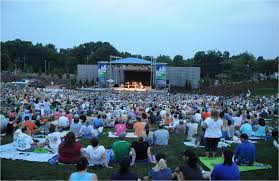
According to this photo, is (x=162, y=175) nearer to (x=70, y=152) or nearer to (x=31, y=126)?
(x=70, y=152)

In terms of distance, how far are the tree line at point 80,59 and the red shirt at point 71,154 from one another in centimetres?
5443

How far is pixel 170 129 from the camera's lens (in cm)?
1257

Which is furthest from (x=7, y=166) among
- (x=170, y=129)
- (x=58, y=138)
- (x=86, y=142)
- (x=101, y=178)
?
(x=170, y=129)

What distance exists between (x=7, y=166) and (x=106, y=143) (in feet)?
10.6

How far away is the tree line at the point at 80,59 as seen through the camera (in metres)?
Answer: 64.9

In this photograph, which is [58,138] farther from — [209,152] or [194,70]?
[194,70]

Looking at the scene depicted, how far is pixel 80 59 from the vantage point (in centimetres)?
8300

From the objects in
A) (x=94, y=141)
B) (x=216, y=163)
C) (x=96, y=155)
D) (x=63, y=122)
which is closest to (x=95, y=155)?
(x=96, y=155)

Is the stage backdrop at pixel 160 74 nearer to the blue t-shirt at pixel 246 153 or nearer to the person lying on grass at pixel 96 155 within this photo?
the blue t-shirt at pixel 246 153

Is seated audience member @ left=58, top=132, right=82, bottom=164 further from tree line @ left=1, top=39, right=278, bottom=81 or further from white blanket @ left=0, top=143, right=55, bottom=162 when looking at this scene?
tree line @ left=1, top=39, right=278, bottom=81

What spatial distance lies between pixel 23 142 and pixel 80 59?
248ft

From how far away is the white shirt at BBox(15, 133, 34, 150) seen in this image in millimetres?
8820

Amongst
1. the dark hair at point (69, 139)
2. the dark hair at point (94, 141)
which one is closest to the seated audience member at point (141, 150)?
the dark hair at point (94, 141)

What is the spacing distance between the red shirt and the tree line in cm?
5443
